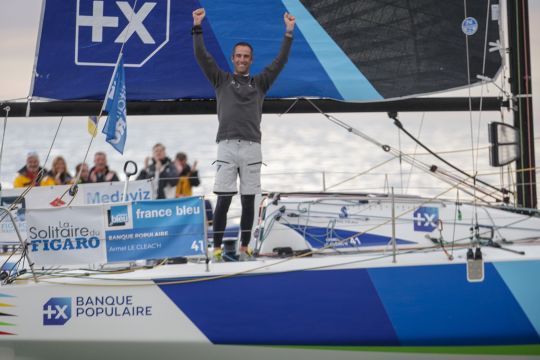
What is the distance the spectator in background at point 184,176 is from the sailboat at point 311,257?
1562mm

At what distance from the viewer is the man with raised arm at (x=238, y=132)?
5805 millimetres

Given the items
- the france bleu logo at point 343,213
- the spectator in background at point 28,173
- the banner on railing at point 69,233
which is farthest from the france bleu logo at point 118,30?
the spectator in background at point 28,173

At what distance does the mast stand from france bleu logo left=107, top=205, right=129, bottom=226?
2636mm

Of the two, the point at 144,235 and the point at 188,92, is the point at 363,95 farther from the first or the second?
the point at 144,235

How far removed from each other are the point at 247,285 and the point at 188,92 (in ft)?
5.69

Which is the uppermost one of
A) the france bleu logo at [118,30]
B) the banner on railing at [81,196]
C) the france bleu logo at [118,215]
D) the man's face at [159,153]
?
the france bleu logo at [118,30]

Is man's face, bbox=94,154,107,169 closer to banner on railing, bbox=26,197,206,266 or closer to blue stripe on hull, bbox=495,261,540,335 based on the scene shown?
banner on railing, bbox=26,197,206,266

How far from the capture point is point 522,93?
22.0 feet

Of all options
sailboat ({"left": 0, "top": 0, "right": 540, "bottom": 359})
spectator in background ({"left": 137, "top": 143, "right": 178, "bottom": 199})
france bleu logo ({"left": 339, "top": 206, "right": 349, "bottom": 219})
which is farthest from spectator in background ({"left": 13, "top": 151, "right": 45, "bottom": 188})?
france bleu logo ({"left": 339, "top": 206, "right": 349, "bottom": 219})

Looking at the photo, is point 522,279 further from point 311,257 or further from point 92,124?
point 92,124

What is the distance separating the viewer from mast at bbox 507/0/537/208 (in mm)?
6691

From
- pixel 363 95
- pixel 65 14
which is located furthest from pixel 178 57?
pixel 363 95

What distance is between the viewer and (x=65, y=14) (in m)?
6.53

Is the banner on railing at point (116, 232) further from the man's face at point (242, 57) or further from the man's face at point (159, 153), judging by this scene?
the man's face at point (159, 153)
